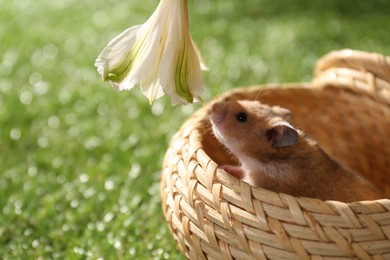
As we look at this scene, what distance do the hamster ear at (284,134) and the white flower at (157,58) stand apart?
0.47 metres

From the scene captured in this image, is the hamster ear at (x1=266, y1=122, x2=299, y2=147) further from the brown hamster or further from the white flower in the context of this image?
the white flower

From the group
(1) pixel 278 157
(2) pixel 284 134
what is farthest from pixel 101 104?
(2) pixel 284 134

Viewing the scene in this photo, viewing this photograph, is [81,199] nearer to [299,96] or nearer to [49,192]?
[49,192]

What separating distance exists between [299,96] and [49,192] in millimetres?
1582

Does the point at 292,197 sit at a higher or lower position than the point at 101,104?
higher

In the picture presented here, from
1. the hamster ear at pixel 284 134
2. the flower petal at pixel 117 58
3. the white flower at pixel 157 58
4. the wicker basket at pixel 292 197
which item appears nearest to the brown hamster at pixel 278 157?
the hamster ear at pixel 284 134

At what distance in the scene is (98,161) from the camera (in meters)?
4.27

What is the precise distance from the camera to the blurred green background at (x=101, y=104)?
11.7 feet

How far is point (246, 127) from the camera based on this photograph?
3062 millimetres

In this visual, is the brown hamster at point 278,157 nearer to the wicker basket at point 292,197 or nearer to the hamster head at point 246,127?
the hamster head at point 246,127

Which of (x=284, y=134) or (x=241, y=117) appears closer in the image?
(x=284, y=134)

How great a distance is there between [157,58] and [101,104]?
93.8 inches

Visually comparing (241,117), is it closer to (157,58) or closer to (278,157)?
(278,157)

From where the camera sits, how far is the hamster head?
3.03 m
